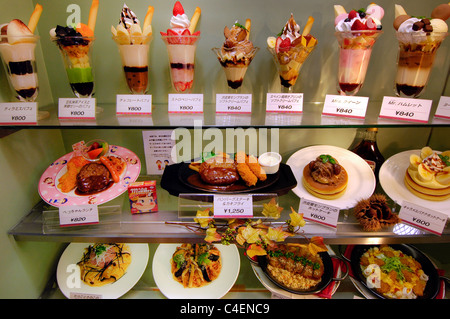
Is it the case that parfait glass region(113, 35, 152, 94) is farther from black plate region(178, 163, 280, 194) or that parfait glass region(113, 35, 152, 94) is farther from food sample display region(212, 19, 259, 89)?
black plate region(178, 163, 280, 194)

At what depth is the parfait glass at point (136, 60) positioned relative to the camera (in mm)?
1078

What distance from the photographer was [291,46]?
42.4 inches

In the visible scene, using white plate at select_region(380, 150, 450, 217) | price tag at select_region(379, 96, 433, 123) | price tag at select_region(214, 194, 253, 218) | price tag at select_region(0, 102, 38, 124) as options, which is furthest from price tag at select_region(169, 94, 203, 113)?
white plate at select_region(380, 150, 450, 217)

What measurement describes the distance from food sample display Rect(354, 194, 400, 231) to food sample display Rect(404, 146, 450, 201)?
0.62 ft

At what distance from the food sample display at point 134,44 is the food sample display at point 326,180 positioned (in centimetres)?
90

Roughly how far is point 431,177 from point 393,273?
0.54m

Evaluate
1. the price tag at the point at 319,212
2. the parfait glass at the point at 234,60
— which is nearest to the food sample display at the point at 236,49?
the parfait glass at the point at 234,60

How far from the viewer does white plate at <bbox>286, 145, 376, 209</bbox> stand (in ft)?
4.23

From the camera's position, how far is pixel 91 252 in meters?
1.51

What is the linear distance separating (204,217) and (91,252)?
0.79 m

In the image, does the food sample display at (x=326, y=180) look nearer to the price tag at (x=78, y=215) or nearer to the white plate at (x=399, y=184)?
the white plate at (x=399, y=184)

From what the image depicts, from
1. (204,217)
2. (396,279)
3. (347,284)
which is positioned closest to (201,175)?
(204,217)

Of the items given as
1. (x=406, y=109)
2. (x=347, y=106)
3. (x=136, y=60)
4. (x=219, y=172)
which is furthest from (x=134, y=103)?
(x=406, y=109)

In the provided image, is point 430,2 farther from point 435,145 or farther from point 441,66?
point 435,145
